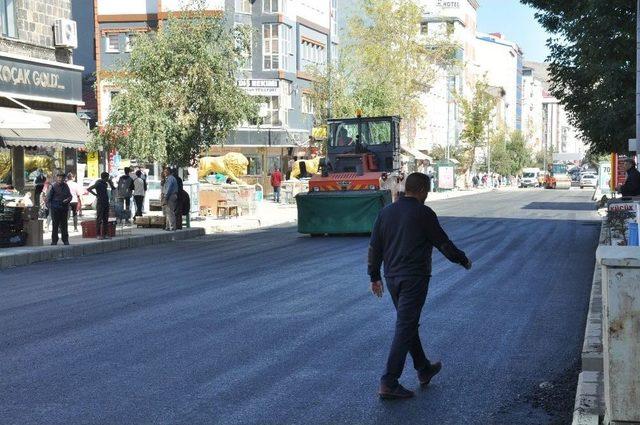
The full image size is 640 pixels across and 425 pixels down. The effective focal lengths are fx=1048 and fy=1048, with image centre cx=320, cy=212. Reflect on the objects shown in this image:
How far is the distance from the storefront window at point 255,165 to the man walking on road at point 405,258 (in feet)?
180

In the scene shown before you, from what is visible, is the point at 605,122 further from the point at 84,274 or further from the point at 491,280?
the point at 84,274

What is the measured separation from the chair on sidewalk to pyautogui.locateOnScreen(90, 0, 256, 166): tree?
13.5 ft

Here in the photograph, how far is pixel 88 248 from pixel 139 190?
10.5m

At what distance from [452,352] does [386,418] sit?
8.97ft

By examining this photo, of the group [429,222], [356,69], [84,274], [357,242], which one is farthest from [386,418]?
[356,69]

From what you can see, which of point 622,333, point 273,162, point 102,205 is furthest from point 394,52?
point 622,333

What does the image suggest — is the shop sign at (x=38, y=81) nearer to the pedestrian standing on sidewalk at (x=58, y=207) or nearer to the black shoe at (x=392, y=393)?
the pedestrian standing on sidewalk at (x=58, y=207)

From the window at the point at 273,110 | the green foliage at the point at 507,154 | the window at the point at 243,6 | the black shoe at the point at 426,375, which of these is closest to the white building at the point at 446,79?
the green foliage at the point at 507,154

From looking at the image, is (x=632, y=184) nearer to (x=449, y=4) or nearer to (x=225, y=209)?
(x=225, y=209)

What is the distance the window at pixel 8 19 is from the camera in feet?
103

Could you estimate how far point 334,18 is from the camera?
74.2 m

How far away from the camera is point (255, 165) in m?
62.8

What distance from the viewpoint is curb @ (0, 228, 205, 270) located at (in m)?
20.5

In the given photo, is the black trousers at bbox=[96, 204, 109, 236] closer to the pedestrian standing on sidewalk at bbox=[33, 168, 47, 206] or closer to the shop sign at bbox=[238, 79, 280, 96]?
the pedestrian standing on sidewalk at bbox=[33, 168, 47, 206]
